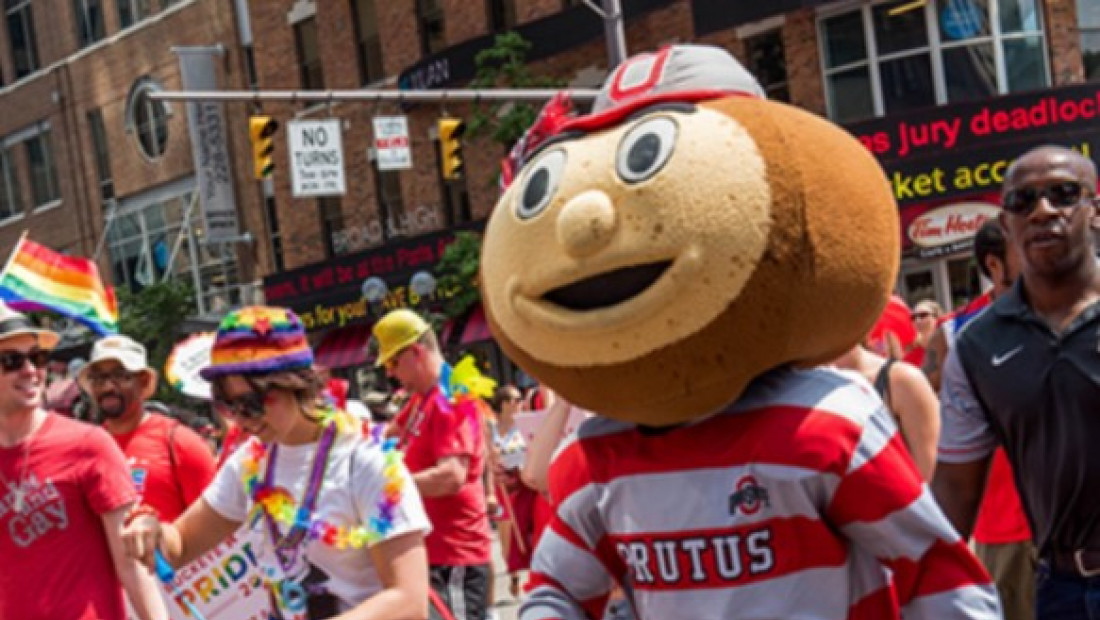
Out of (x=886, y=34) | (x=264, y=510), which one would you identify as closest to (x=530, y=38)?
(x=886, y=34)

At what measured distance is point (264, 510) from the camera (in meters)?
4.62

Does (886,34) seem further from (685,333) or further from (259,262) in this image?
(685,333)

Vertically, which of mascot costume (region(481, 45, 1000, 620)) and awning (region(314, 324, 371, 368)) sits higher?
mascot costume (region(481, 45, 1000, 620))

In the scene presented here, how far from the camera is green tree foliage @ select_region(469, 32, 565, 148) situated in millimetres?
25172

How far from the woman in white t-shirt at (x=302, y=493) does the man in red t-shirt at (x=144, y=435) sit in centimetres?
209

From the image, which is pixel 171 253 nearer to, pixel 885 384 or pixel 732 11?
pixel 732 11

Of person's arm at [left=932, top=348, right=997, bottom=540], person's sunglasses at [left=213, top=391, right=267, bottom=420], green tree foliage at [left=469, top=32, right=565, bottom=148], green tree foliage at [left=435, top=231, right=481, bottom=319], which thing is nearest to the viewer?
person's arm at [left=932, top=348, right=997, bottom=540]

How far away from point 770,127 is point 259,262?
3128 cm

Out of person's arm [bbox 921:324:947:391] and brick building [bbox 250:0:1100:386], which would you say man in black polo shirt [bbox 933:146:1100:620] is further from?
brick building [bbox 250:0:1100:386]

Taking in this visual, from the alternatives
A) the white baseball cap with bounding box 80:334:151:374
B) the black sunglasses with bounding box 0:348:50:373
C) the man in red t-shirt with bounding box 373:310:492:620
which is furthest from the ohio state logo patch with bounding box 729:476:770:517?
the man in red t-shirt with bounding box 373:310:492:620

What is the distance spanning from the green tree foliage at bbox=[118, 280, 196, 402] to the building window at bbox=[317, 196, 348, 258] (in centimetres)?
339

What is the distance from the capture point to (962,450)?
14.2ft

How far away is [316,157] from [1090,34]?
10.6 meters

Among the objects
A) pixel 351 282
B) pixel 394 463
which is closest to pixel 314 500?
pixel 394 463
